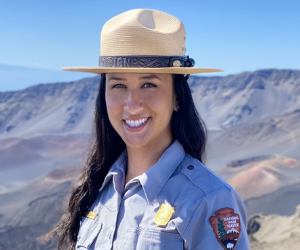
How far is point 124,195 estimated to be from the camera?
5.56 feet

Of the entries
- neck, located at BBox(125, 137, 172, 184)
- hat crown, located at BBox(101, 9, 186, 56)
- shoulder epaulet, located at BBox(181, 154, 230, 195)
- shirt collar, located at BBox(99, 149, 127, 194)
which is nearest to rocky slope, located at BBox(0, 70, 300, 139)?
shirt collar, located at BBox(99, 149, 127, 194)

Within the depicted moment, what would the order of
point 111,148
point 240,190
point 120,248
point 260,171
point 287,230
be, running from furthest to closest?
1. point 260,171
2. point 240,190
3. point 287,230
4. point 111,148
5. point 120,248

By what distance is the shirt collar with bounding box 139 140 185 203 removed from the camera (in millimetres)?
1557

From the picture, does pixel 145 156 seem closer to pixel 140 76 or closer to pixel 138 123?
pixel 138 123

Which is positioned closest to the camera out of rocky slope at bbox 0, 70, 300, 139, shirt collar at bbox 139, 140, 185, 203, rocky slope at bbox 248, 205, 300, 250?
shirt collar at bbox 139, 140, 185, 203

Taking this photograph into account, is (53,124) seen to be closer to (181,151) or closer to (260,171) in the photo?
(260,171)

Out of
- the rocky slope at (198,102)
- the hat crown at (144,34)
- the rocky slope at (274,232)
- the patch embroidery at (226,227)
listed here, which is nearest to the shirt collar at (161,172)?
the patch embroidery at (226,227)

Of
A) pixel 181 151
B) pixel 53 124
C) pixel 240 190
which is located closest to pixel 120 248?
pixel 181 151

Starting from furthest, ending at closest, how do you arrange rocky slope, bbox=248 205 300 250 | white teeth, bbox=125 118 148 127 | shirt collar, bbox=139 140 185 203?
1. rocky slope, bbox=248 205 300 250
2. white teeth, bbox=125 118 148 127
3. shirt collar, bbox=139 140 185 203

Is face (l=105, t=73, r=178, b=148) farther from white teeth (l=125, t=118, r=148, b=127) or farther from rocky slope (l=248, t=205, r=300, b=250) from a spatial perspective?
rocky slope (l=248, t=205, r=300, b=250)

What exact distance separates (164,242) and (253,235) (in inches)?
316

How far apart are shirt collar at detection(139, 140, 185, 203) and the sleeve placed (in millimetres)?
204

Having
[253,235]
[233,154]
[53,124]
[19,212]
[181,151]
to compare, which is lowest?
[53,124]

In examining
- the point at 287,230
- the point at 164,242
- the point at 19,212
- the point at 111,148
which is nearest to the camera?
the point at 164,242
